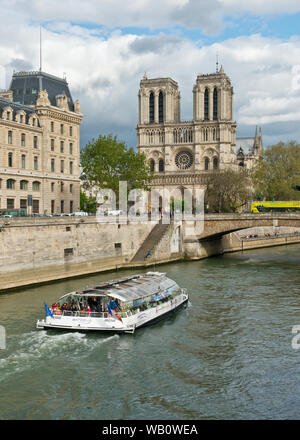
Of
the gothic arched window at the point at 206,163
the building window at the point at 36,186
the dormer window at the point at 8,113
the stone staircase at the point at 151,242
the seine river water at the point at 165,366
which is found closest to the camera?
the seine river water at the point at 165,366

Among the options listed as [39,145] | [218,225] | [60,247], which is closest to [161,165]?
[218,225]

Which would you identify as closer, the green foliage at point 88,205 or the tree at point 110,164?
the tree at point 110,164

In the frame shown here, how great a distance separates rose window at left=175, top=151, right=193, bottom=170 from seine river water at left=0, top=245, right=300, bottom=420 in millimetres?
101848

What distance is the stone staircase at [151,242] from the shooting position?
2356 inches

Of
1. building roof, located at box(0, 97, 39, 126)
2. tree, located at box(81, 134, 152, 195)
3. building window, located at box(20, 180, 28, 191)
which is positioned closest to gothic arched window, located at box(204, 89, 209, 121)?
tree, located at box(81, 134, 152, 195)

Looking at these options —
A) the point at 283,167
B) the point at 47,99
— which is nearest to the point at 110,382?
the point at 47,99

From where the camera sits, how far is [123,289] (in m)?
33.2

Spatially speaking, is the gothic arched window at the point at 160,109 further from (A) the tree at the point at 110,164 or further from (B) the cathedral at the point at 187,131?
(A) the tree at the point at 110,164

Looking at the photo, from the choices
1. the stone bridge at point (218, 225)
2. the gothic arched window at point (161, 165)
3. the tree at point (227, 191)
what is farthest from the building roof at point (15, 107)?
the gothic arched window at point (161, 165)

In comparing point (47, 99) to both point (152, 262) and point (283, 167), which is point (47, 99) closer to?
point (152, 262)

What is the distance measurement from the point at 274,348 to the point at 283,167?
74.6 meters

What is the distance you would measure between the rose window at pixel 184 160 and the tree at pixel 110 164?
6291 centimetres

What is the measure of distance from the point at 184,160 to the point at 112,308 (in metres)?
112

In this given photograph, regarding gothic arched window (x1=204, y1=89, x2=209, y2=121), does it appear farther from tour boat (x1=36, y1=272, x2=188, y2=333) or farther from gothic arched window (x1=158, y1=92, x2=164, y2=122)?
tour boat (x1=36, y1=272, x2=188, y2=333)
